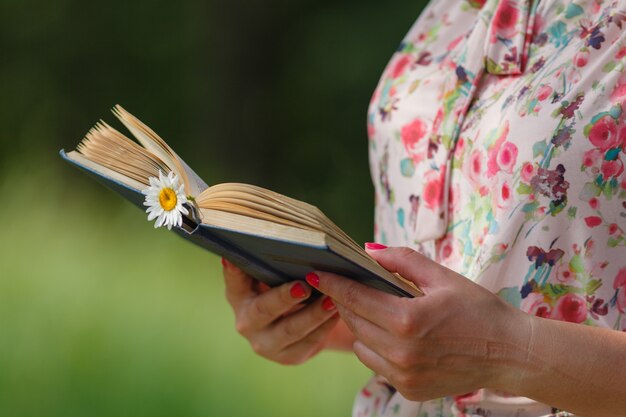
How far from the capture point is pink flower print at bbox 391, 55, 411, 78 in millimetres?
1485

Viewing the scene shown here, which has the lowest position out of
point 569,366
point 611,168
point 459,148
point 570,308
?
point 569,366

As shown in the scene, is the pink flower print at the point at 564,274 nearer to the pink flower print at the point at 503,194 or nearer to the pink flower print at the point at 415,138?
the pink flower print at the point at 503,194

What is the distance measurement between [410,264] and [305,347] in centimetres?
45

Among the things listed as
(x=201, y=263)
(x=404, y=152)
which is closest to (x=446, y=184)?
(x=404, y=152)

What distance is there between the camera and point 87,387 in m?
2.87

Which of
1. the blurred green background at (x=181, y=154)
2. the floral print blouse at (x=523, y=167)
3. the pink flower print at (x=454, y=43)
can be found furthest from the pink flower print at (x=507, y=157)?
the blurred green background at (x=181, y=154)

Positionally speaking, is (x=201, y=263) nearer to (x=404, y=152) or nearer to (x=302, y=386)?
(x=302, y=386)

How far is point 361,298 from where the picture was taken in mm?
1025

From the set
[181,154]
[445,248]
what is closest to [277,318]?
[445,248]

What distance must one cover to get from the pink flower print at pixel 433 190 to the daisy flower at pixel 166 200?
42 centimetres

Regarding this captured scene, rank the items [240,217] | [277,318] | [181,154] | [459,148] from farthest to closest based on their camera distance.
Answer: [181,154] → [277,318] → [459,148] → [240,217]

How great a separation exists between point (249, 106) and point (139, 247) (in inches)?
78.0

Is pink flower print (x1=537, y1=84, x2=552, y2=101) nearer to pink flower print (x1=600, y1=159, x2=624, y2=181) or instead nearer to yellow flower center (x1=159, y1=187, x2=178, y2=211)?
pink flower print (x1=600, y1=159, x2=624, y2=181)

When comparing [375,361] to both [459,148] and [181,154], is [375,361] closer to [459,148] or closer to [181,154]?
[459,148]
